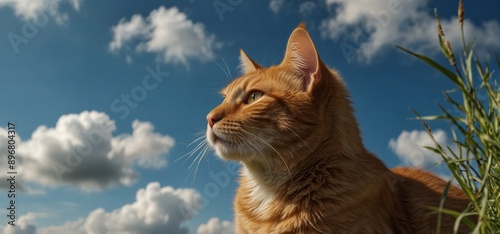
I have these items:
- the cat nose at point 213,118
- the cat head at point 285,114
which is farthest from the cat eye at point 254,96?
the cat nose at point 213,118

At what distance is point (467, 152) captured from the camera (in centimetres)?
197

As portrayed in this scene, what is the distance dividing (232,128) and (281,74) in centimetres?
58

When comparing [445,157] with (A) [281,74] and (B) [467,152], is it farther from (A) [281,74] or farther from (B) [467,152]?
(A) [281,74]

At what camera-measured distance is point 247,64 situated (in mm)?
4238

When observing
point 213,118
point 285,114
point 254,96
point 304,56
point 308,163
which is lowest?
point 308,163

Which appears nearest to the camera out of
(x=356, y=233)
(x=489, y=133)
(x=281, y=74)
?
(x=489, y=133)

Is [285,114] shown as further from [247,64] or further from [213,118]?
[247,64]

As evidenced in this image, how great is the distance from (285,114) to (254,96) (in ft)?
1.23

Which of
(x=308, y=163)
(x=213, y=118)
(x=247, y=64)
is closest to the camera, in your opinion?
(x=308, y=163)

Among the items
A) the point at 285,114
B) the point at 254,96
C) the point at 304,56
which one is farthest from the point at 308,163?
the point at 304,56

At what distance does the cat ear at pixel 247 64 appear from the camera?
410 cm

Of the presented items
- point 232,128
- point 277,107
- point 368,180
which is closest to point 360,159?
point 368,180

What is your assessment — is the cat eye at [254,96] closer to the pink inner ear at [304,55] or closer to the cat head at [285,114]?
the cat head at [285,114]

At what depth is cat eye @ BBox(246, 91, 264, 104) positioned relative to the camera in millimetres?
3379
